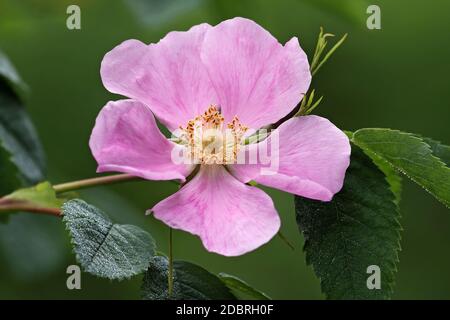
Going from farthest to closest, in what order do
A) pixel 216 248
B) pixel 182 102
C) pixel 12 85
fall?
pixel 12 85 → pixel 182 102 → pixel 216 248

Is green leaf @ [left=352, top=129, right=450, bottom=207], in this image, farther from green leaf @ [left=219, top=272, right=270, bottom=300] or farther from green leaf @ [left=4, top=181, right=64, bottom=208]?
green leaf @ [left=4, top=181, right=64, bottom=208]

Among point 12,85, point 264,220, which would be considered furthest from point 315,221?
point 12,85

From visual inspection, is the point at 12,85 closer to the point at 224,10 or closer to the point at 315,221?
the point at 224,10

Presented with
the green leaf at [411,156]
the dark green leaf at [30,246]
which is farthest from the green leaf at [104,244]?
the dark green leaf at [30,246]

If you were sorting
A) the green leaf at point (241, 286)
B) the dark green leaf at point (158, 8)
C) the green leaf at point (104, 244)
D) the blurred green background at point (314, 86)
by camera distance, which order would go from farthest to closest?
1. the blurred green background at point (314, 86)
2. the dark green leaf at point (158, 8)
3. the green leaf at point (241, 286)
4. the green leaf at point (104, 244)

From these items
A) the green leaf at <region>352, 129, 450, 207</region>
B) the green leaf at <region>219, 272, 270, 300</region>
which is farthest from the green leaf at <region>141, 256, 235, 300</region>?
the green leaf at <region>352, 129, 450, 207</region>

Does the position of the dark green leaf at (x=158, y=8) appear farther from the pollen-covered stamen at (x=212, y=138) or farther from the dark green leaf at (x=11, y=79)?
the pollen-covered stamen at (x=212, y=138)
